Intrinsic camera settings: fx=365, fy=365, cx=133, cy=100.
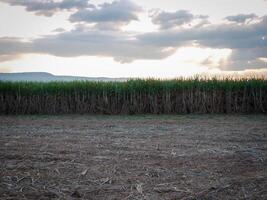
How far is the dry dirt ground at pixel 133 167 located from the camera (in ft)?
19.2

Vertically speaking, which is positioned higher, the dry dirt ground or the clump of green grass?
the clump of green grass

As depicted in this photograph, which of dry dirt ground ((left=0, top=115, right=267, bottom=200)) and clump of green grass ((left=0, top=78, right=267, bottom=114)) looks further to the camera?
clump of green grass ((left=0, top=78, right=267, bottom=114))

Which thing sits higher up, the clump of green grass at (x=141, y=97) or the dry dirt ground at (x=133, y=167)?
Answer: the clump of green grass at (x=141, y=97)

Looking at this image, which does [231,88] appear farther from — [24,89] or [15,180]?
[15,180]

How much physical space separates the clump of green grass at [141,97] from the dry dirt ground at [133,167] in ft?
34.2

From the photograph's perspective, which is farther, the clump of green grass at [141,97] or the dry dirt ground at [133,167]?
the clump of green grass at [141,97]

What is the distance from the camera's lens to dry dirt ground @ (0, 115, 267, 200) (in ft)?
19.2

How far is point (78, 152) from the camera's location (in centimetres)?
857

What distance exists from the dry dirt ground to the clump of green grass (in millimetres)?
10433

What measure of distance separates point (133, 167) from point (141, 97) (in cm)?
1492

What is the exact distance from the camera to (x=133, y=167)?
7.22 metres

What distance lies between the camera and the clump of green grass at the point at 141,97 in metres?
21.7

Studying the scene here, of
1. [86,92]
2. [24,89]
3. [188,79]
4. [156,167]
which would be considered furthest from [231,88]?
[156,167]

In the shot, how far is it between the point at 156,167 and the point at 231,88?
52.6ft
